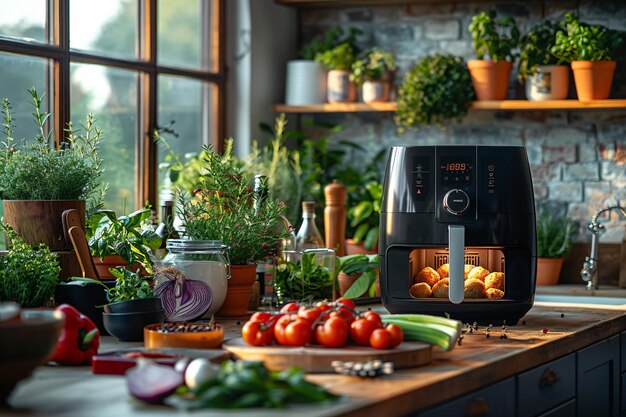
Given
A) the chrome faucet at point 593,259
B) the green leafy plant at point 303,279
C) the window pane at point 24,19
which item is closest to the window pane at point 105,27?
the window pane at point 24,19

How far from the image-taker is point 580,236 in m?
4.64

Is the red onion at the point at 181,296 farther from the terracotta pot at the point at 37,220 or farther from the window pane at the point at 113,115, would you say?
the window pane at the point at 113,115

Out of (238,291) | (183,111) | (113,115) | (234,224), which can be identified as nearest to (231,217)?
(234,224)

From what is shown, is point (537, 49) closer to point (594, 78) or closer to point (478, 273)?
point (594, 78)

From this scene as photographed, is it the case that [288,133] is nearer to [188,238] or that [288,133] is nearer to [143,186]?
[143,186]

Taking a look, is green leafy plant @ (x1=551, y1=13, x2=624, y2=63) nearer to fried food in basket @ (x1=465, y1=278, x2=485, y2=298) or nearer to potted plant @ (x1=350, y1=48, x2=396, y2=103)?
potted plant @ (x1=350, y1=48, x2=396, y2=103)

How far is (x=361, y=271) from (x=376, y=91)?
5.23 ft

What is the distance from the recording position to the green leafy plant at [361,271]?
3389 mm

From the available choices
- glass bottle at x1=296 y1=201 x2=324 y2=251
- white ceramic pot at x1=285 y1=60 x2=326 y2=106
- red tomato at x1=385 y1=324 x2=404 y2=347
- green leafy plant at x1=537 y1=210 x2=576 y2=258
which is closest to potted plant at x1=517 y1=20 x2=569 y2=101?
green leafy plant at x1=537 y1=210 x2=576 y2=258

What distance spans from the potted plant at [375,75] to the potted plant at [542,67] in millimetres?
609

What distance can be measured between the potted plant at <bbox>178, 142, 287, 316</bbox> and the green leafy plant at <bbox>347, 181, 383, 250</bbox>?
1.51 metres

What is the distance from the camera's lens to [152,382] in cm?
187

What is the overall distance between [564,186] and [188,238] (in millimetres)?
2181

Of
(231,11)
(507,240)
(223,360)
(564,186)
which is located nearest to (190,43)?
(231,11)
